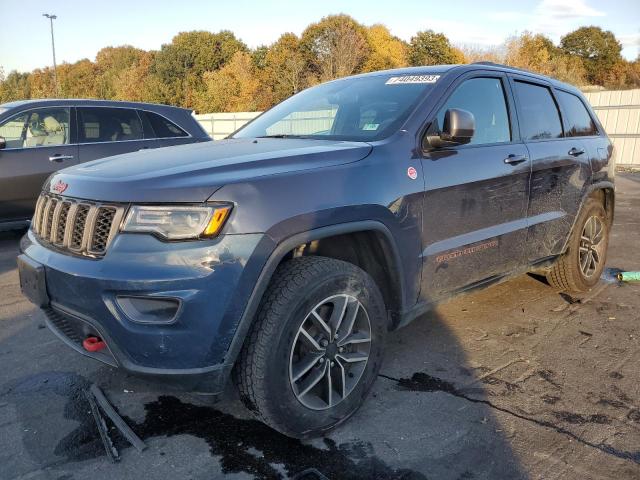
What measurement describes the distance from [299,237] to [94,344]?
1013 millimetres

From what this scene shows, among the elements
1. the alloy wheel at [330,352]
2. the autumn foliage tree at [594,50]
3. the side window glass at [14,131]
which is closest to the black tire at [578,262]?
the alloy wheel at [330,352]

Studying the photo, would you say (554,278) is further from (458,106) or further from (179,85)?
(179,85)

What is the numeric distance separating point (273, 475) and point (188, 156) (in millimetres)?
1560

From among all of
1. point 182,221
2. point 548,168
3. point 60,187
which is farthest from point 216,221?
point 548,168

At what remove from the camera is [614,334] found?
393cm

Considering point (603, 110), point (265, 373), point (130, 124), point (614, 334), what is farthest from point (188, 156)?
point (603, 110)

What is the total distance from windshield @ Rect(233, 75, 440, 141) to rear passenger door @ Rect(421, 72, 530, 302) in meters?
0.24

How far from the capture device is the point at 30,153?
21.5 ft

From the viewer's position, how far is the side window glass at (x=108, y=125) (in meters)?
6.93

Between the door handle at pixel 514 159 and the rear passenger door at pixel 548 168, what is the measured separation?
0.42 feet

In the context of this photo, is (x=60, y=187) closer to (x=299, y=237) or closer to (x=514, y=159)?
(x=299, y=237)

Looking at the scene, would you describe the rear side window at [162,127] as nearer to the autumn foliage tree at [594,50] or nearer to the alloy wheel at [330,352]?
the alloy wheel at [330,352]

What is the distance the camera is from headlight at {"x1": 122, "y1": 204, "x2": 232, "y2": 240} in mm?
2178

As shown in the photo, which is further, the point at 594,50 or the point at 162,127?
the point at 594,50
